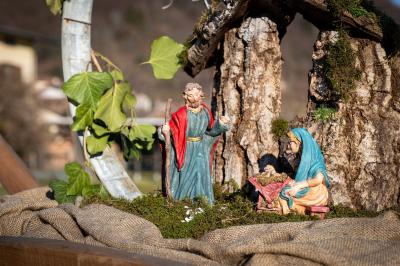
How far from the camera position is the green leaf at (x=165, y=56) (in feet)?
17.1

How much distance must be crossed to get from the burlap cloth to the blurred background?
944 millimetres

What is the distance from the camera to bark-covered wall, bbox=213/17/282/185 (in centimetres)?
491

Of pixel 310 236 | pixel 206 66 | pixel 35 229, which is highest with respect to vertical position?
pixel 206 66

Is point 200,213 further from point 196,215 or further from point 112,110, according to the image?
point 112,110

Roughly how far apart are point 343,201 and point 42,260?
2.09 meters

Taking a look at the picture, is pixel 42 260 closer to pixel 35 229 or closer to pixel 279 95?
pixel 35 229

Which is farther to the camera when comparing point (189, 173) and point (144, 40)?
point (144, 40)

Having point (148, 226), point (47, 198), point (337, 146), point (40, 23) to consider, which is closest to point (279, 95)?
point (337, 146)

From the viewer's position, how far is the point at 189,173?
4641 mm

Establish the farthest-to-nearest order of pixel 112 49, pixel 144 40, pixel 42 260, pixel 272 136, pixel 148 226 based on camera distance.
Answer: pixel 144 40 → pixel 112 49 → pixel 272 136 → pixel 148 226 → pixel 42 260

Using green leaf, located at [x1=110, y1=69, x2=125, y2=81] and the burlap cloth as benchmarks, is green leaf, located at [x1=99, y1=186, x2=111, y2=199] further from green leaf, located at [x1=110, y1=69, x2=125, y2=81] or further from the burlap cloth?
green leaf, located at [x1=110, y1=69, x2=125, y2=81]

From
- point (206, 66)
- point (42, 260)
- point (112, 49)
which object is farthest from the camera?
point (112, 49)

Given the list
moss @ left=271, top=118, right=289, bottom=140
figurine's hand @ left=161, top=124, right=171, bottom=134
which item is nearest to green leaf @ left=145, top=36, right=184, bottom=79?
figurine's hand @ left=161, top=124, right=171, bottom=134

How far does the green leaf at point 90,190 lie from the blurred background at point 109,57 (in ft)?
1.35
